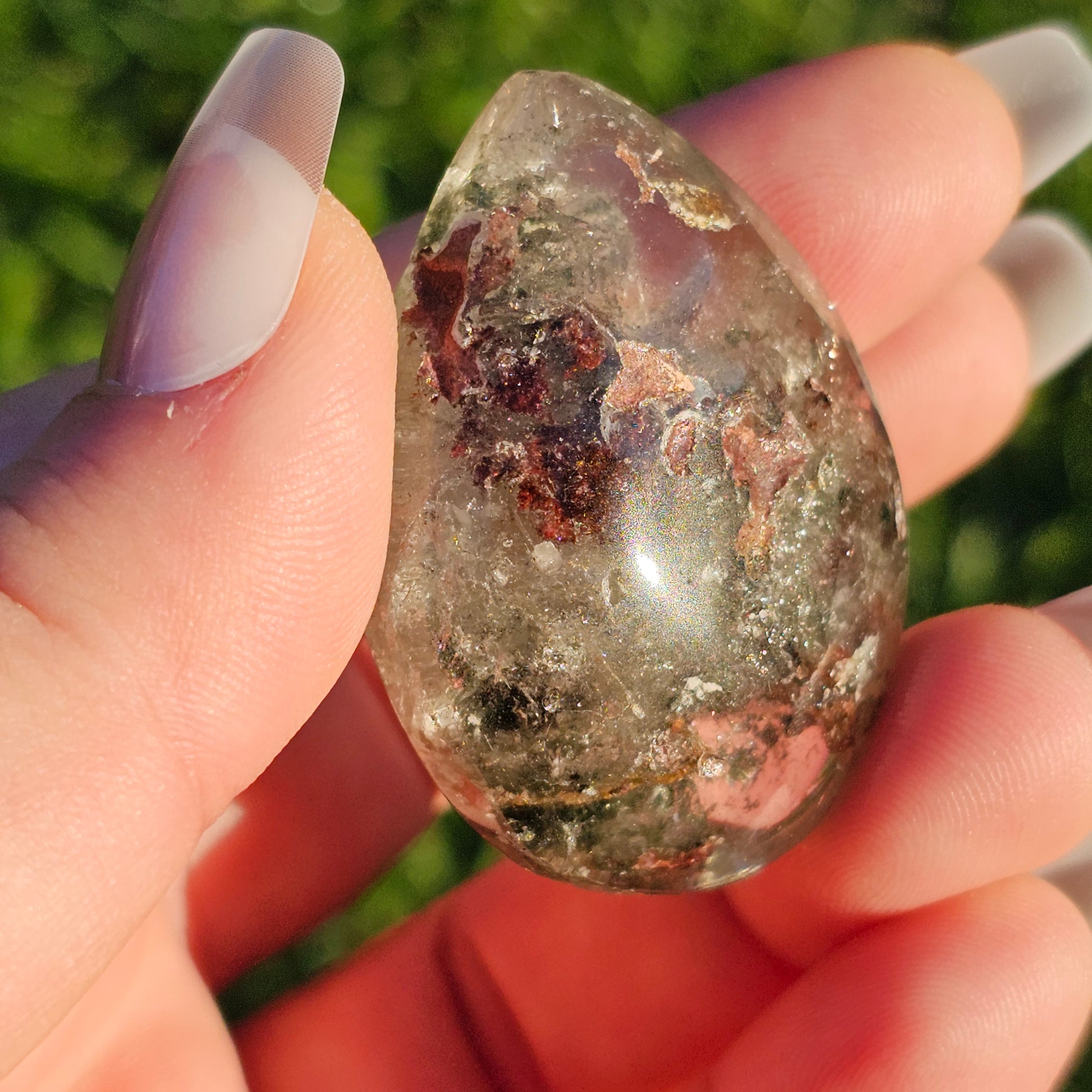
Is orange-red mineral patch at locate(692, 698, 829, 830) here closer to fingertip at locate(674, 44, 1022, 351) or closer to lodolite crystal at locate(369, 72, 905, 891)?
lodolite crystal at locate(369, 72, 905, 891)

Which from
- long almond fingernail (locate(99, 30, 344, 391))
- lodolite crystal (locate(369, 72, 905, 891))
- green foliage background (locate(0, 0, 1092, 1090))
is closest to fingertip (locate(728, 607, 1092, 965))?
lodolite crystal (locate(369, 72, 905, 891))

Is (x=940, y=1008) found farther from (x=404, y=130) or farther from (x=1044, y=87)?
(x=404, y=130)


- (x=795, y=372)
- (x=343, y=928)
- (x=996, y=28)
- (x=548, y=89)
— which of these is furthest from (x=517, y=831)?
(x=996, y=28)

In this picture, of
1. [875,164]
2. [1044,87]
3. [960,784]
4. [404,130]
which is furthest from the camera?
[404,130]

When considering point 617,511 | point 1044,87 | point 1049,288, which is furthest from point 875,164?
point 617,511

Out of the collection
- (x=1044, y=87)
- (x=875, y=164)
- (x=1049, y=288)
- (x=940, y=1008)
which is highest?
(x=1044, y=87)

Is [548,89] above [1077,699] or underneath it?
above

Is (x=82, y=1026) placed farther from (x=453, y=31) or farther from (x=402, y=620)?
(x=453, y=31)
